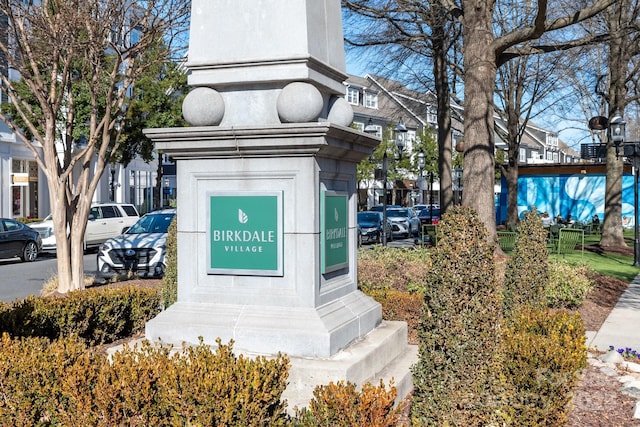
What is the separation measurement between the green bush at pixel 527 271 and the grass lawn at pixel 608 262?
7.21 m


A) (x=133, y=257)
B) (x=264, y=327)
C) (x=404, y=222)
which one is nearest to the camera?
(x=264, y=327)

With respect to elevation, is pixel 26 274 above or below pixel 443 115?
below

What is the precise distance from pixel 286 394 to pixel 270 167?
2.01 meters

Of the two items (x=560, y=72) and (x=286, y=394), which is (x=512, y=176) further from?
(x=286, y=394)

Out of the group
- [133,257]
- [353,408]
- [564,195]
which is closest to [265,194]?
[353,408]

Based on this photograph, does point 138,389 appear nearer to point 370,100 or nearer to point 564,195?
point 564,195

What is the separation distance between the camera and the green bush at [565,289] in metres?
12.9

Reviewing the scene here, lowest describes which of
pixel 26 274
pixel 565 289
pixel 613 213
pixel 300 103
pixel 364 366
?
pixel 26 274

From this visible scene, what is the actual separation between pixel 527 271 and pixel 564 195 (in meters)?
38.0

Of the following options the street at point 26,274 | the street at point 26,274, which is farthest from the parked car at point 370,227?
the street at point 26,274

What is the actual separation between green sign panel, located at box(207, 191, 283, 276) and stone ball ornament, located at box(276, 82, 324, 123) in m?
0.71

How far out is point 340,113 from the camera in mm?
7020

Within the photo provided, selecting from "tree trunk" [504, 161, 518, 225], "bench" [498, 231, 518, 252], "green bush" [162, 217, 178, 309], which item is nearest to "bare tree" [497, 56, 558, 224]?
"tree trunk" [504, 161, 518, 225]

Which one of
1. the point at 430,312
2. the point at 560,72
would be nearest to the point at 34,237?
the point at 430,312
